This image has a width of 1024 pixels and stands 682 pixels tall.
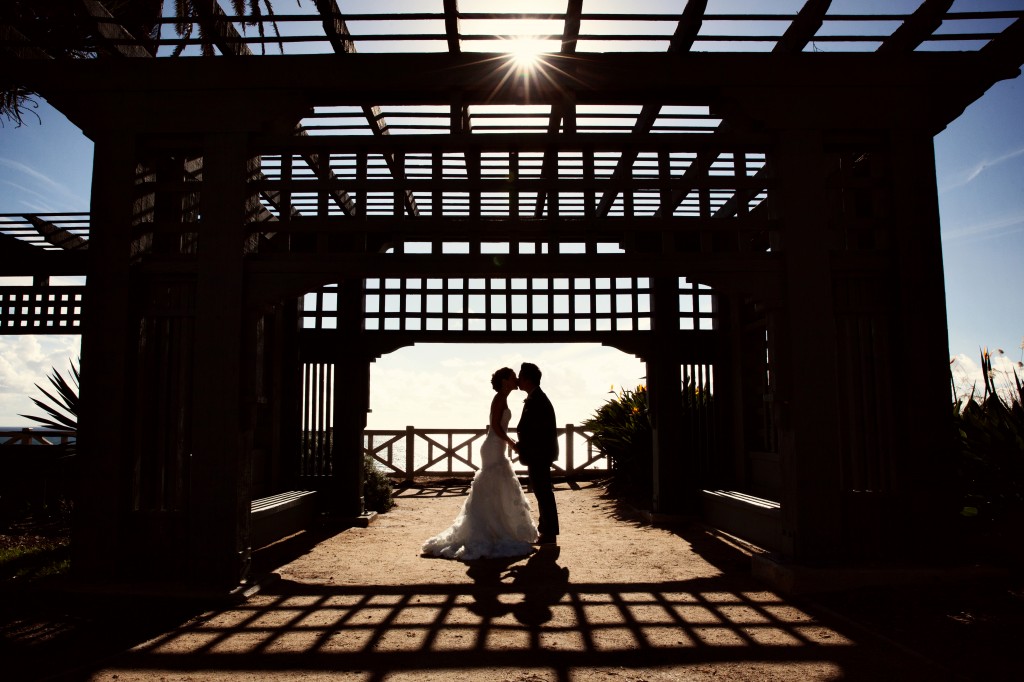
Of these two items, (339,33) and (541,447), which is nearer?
(339,33)

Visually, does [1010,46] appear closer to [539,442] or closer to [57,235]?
[539,442]

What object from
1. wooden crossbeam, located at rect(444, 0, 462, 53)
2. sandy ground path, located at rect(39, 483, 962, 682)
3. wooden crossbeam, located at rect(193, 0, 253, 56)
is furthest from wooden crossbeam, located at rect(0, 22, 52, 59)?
sandy ground path, located at rect(39, 483, 962, 682)

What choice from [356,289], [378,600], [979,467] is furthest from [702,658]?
[356,289]

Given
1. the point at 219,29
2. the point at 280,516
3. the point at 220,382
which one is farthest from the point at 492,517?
the point at 219,29

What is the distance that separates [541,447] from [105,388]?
166 inches

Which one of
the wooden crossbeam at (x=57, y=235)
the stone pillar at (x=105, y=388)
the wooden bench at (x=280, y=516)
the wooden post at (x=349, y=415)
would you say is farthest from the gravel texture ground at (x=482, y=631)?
the wooden crossbeam at (x=57, y=235)

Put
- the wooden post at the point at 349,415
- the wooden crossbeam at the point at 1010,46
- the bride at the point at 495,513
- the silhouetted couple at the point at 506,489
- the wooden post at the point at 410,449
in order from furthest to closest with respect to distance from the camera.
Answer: the wooden post at the point at 410,449 → the wooden post at the point at 349,415 → the silhouetted couple at the point at 506,489 → the bride at the point at 495,513 → the wooden crossbeam at the point at 1010,46

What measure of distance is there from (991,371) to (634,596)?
165 inches

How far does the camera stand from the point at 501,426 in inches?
302

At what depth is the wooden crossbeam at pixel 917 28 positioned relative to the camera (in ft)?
17.2

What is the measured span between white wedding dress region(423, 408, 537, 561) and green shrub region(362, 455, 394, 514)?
12.0 ft

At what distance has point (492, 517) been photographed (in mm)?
7316

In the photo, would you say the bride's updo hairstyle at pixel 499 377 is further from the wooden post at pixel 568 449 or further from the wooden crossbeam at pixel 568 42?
the wooden post at pixel 568 449

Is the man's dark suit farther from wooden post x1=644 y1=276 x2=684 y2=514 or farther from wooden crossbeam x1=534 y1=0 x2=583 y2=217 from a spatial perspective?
wooden crossbeam x1=534 y1=0 x2=583 y2=217
